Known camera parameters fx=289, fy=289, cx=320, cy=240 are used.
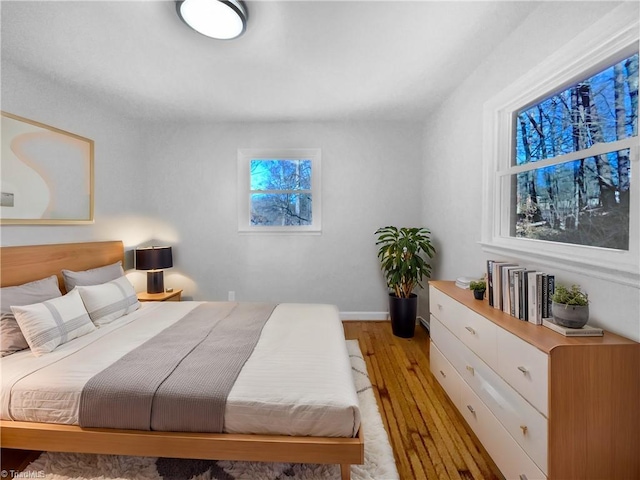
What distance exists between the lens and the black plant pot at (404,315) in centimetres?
329

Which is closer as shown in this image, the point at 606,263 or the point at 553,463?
the point at 553,463

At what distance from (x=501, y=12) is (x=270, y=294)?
348 centimetres

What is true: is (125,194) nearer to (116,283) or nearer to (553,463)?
(116,283)

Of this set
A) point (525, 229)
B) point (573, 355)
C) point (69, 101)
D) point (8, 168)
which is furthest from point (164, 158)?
point (573, 355)

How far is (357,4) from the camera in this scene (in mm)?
1711

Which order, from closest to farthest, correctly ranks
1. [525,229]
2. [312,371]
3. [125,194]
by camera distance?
[312,371] < [525,229] < [125,194]

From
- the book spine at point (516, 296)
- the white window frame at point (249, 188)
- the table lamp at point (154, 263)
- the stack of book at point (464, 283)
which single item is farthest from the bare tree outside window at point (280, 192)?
the book spine at point (516, 296)

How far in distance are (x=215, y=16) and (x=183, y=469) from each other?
258 centimetres

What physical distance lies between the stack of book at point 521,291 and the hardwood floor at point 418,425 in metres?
0.83

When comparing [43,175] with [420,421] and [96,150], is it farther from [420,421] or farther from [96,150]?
[420,421]

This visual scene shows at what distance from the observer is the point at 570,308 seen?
1.34 m

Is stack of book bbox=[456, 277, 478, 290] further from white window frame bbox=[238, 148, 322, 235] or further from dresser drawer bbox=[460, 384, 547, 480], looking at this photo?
white window frame bbox=[238, 148, 322, 235]

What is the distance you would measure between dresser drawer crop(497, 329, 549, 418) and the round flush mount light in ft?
7.67

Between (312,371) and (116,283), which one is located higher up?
(116,283)
